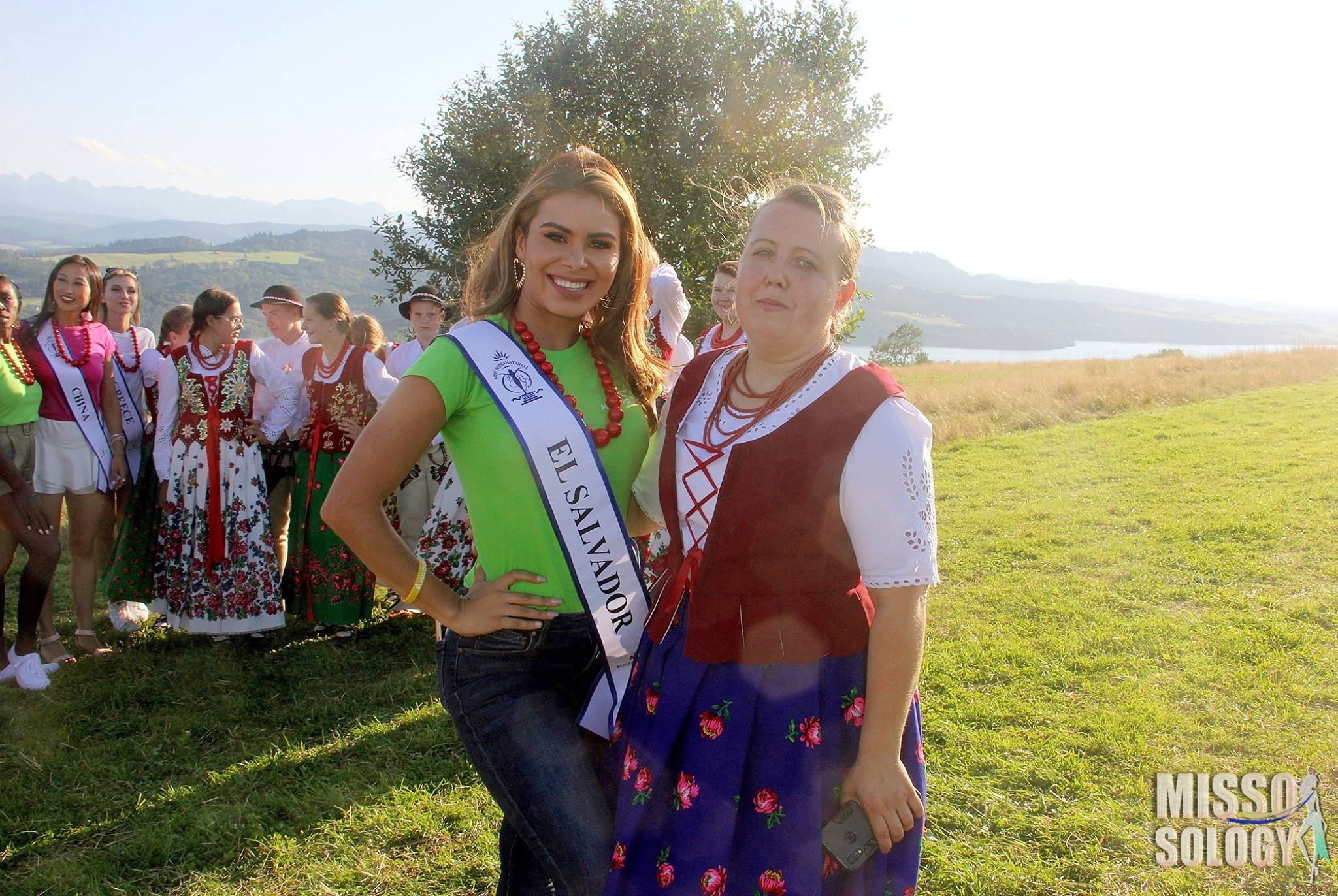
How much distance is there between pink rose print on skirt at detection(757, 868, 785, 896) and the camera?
4.75 feet

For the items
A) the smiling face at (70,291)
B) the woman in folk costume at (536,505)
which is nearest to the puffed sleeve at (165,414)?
the smiling face at (70,291)

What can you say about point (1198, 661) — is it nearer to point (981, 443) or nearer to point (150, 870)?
point (150, 870)

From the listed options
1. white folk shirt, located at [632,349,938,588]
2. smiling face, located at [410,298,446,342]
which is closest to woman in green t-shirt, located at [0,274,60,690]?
smiling face, located at [410,298,446,342]

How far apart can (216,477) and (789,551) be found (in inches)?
175

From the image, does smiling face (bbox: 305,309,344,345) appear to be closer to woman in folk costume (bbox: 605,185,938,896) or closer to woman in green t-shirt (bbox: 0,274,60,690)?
woman in green t-shirt (bbox: 0,274,60,690)

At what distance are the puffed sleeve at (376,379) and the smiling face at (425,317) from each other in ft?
3.11

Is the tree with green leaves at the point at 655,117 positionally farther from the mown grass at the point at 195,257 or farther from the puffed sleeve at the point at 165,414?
the mown grass at the point at 195,257

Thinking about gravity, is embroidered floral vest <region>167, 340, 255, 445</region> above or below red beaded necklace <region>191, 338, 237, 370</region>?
below

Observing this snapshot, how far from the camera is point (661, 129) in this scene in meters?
10.4

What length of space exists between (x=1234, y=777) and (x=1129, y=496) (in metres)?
4.94

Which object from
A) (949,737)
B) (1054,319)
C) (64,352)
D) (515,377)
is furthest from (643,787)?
(1054,319)

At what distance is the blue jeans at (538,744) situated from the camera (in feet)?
5.24

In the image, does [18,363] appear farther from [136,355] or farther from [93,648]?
[93,648]

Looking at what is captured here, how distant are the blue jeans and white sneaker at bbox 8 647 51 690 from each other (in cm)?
367
